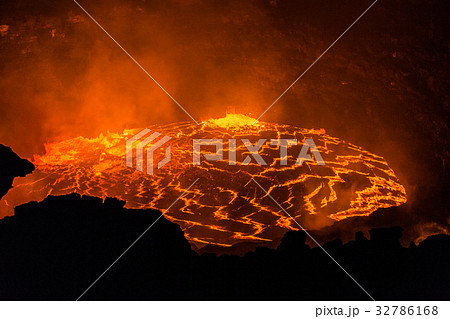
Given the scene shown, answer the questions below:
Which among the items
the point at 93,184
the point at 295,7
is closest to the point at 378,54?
the point at 295,7

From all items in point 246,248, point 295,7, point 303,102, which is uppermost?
point 295,7

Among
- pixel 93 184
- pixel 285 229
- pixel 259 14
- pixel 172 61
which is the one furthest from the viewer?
pixel 172 61

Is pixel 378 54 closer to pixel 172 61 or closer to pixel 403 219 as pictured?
pixel 403 219

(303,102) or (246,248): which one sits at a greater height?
(303,102)

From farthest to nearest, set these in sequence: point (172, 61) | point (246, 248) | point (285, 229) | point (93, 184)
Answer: point (172, 61) < point (93, 184) < point (285, 229) < point (246, 248)

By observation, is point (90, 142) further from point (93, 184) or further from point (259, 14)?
point (259, 14)

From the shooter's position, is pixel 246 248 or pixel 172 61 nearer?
pixel 246 248
